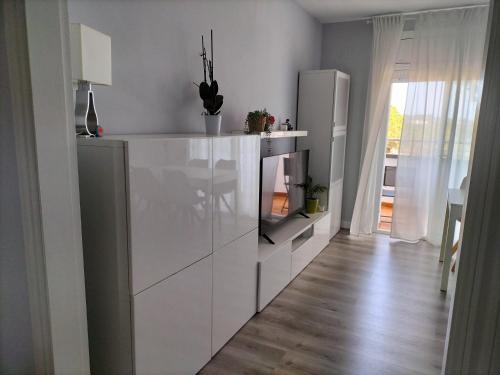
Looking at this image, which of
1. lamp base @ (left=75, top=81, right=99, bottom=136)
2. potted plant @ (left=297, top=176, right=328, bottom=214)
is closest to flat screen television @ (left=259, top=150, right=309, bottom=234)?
potted plant @ (left=297, top=176, right=328, bottom=214)

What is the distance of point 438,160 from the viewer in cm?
423

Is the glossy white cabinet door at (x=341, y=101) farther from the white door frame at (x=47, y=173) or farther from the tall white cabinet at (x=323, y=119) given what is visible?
the white door frame at (x=47, y=173)

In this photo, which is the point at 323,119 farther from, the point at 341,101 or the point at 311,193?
the point at 311,193

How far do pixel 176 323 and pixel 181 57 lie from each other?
1.60 m

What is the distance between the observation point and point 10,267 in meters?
1.17

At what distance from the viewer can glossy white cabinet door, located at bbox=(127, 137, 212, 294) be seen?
1.51 meters

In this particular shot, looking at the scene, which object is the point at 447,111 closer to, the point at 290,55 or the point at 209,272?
the point at 290,55

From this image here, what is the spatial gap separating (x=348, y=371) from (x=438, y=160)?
3.01 meters

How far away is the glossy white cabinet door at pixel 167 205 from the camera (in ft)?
4.96

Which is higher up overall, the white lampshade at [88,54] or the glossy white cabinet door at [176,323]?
the white lampshade at [88,54]

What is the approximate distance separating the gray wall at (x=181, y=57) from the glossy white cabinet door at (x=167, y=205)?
0.47 metres

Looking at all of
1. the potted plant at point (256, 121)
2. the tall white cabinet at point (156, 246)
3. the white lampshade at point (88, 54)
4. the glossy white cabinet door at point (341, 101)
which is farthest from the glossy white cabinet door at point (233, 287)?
the glossy white cabinet door at point (341, 101)

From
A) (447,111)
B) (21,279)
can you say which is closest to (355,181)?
(447,111)

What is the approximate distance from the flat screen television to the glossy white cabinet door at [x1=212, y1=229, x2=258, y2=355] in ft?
1.58
